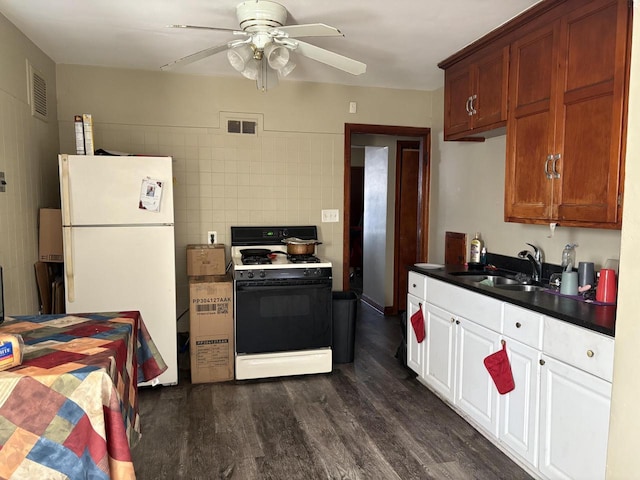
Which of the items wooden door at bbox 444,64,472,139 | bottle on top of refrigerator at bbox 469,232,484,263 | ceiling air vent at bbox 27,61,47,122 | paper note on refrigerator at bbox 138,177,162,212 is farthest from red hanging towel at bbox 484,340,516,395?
ceiling air vent at bbox 27,61,47,122

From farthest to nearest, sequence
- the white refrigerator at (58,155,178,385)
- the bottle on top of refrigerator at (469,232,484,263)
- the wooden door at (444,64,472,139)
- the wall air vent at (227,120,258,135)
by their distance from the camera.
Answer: the wall air vent at (227,120,258,135) < the bottle on top of refrigerator at (469,232,484,263) < the wooden door at (444,64,472,139) < the white refrigerator at (58,155,178,385)

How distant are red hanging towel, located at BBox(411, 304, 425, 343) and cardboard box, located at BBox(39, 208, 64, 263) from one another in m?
2.50

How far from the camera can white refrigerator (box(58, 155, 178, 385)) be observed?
3092mm

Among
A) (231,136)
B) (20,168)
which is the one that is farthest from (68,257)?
(231,136)

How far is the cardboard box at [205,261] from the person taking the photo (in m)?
3.67

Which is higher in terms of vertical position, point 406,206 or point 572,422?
point 406,206

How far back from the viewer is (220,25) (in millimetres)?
2889

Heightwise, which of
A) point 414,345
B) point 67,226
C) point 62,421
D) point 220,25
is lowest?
point 414,345

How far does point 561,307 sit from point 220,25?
8.04 feet

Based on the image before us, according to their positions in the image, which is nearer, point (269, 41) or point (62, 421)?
point (62, 421)

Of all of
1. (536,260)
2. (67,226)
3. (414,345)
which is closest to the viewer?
(536,260)

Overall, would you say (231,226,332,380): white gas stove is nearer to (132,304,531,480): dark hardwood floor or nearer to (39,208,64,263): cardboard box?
(132,304,531,480): dark hardwood floor

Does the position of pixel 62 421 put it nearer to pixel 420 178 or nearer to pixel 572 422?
pixel 572 422

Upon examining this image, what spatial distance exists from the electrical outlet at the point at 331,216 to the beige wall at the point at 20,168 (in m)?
2.20
